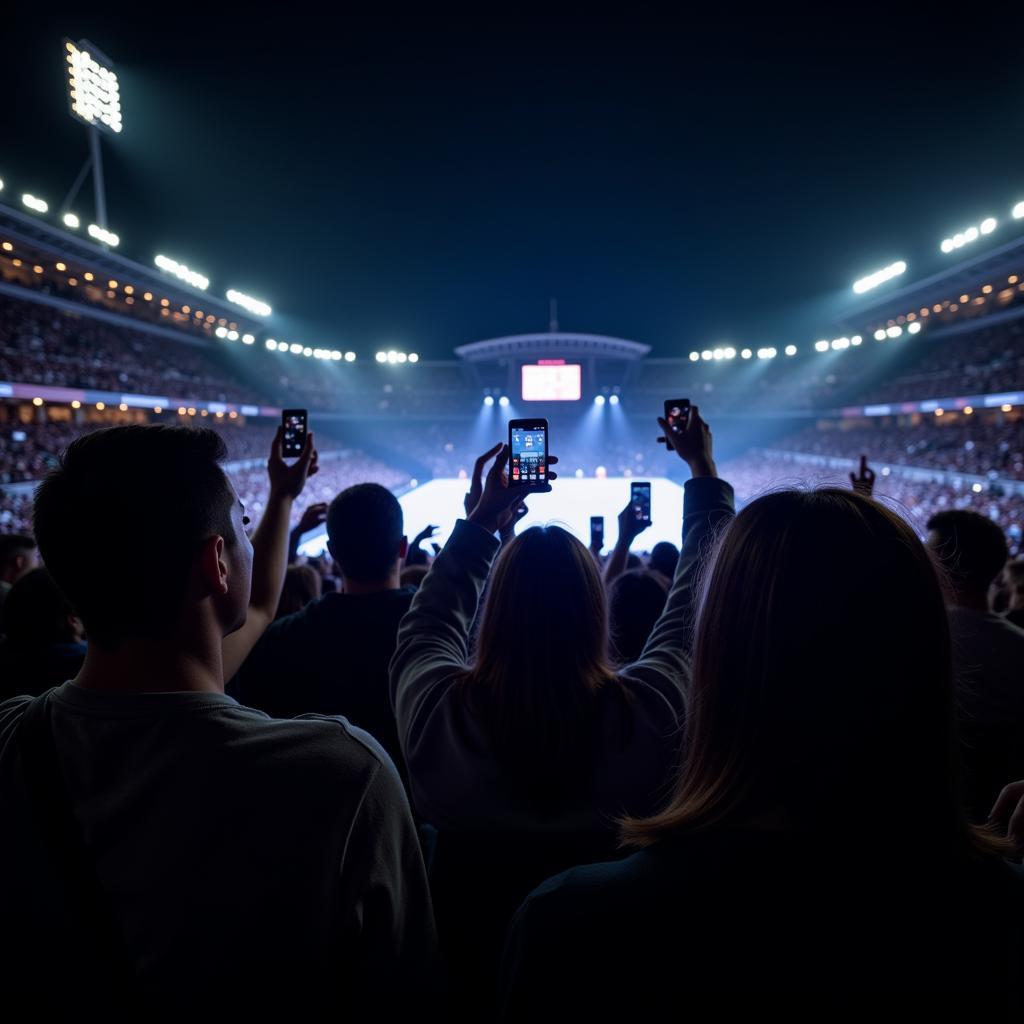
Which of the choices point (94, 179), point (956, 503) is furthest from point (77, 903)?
point (94, 179)

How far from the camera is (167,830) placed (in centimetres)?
88

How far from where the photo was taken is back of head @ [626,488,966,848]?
79 cm

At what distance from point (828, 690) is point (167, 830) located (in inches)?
38.3

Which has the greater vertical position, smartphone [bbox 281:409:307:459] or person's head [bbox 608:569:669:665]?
smartphone [bbox 281:409:307:459]

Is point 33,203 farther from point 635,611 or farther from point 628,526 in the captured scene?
point 635,611

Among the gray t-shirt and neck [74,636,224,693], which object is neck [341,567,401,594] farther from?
the gray t-shirt

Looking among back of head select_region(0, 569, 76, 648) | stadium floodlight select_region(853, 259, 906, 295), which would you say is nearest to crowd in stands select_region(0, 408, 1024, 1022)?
back of head select_region(0, 569, 76, 648)

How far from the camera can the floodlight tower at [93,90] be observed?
2256 cm

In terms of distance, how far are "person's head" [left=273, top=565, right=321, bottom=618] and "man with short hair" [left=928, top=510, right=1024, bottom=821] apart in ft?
11.6

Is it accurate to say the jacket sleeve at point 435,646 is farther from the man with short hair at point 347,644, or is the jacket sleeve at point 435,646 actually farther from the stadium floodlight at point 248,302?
the stadium floodlight at point 248,302

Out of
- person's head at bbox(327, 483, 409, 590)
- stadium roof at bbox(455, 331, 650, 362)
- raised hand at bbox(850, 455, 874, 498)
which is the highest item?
stadium roof at bbox(455, 331, 650, 362)

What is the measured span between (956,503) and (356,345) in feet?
124

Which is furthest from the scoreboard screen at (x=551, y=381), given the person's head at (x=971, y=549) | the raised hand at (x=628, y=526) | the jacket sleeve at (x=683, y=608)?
the jacket sleeve at (x=683, y=608)

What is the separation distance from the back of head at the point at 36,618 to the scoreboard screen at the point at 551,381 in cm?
3362
